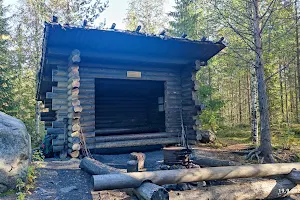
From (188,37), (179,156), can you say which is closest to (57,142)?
(179,156)

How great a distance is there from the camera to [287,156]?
912 cm

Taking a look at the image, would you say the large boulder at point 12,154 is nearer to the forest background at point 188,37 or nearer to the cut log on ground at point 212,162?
the cut log on ground at point 212,162

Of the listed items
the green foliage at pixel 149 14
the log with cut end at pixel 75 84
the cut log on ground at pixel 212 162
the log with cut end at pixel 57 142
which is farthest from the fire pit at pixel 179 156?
the green foliage at pixel 149 14

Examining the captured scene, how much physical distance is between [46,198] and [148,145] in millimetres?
5710

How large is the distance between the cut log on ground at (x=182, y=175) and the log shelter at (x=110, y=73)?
4.25 metres

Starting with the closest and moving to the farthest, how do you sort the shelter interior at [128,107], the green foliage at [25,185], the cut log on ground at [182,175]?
the cut log on ground at [182,175]
the green foliage at [25,185]
the shelter interior at [128,107]

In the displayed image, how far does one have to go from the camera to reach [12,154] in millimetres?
4297

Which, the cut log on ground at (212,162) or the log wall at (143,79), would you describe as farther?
the log wall at (143,79)

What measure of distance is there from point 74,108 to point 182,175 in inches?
186

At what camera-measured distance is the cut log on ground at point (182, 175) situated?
369 cm

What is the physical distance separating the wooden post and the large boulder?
2962mm

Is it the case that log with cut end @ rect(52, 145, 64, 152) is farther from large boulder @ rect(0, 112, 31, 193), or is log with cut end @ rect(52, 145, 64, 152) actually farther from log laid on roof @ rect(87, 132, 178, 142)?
large boulder @ rect(0, 112, 31, 193)

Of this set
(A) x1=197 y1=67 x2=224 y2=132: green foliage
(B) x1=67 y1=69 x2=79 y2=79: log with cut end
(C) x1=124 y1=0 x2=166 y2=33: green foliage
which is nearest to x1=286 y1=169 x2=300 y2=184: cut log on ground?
(B) x1=67 y1=69 x2=79 y2=79: log with cut end

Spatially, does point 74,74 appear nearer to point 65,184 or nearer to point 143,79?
point 143,79
